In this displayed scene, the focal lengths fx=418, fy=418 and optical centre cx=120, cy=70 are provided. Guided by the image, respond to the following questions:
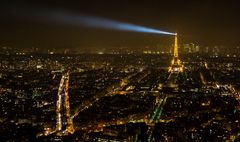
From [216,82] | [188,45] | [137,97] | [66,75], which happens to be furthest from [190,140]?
[188,45]

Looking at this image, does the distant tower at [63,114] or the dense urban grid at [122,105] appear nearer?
the dense urban grid at [122,105]

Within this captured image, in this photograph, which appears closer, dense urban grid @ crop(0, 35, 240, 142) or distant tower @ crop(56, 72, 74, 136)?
dense urban grid @ crop(0, 35, 240, 142)

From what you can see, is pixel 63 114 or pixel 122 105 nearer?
pixel 63 114

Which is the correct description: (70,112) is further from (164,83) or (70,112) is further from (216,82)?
(216,82)
